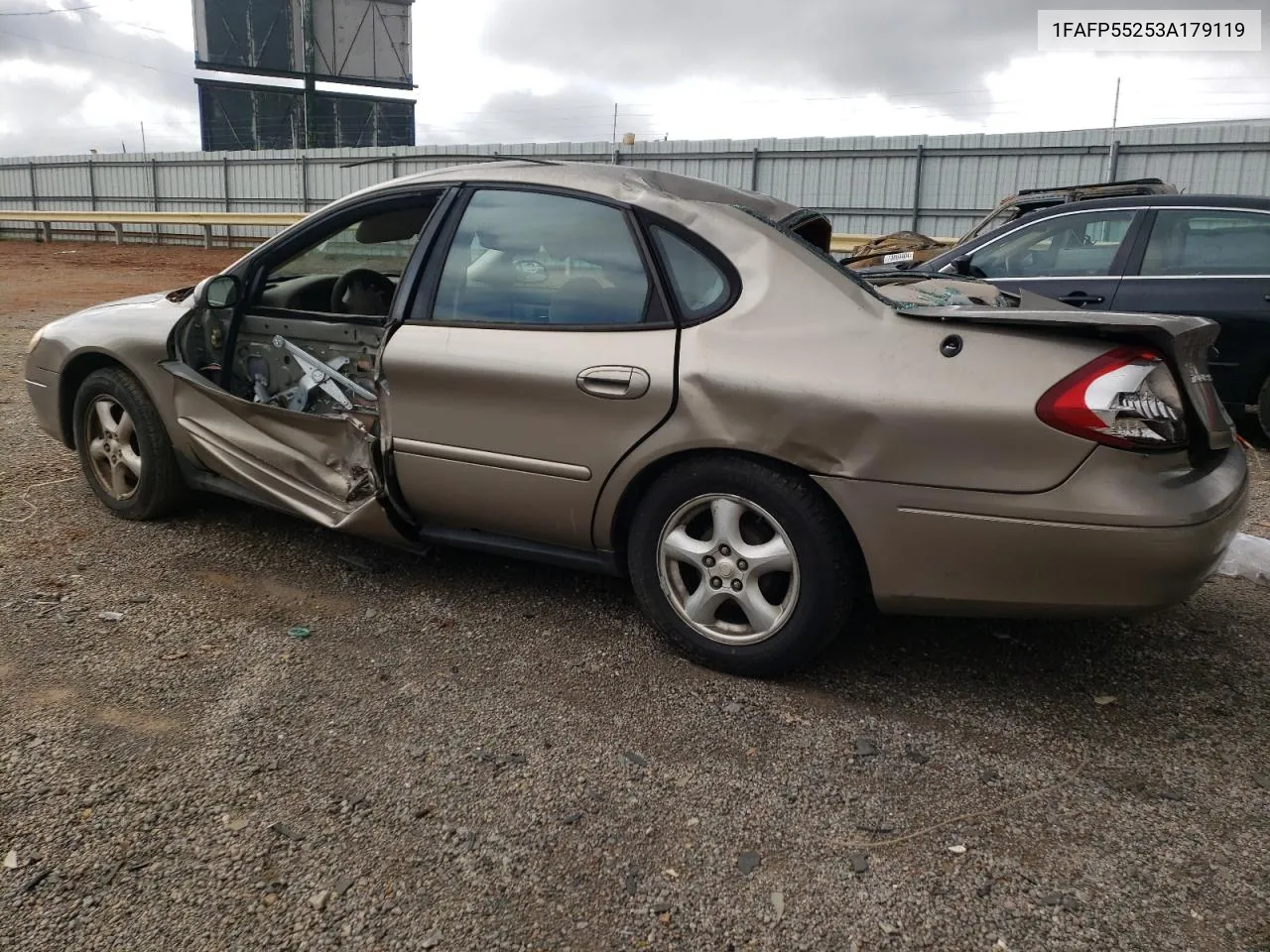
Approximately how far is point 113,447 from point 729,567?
114 inches

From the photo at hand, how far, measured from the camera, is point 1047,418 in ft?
8.42

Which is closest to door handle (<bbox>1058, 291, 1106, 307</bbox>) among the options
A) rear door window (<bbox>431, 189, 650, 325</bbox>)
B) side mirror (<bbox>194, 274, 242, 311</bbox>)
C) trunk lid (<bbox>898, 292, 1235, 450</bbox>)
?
trunk lid (<bbox>898, 292, 1235, 450</bbox>)

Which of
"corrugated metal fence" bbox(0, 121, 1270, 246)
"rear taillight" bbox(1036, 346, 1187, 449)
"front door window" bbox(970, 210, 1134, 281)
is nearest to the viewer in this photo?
"rear taillight" bbox(1036, 346, 1187, 449)

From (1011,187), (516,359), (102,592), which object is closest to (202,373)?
(102,592)

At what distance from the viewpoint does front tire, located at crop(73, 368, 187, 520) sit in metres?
4.16

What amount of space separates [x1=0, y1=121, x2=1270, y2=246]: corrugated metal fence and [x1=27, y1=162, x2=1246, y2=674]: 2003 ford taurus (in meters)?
8.62

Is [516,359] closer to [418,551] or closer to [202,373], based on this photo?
[418,551]

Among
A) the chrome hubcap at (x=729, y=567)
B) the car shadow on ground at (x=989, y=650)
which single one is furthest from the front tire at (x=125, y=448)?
the chrome hubcap at (x=729, y=567)

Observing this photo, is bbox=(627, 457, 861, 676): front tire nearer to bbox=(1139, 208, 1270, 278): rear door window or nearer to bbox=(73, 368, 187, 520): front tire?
bbox=(73, 368, 187, 520): front tire

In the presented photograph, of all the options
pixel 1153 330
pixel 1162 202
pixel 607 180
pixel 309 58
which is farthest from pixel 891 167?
pixel 309 58

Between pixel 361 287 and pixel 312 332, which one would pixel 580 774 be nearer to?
pixel 312 332

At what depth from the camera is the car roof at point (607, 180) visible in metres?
3.28

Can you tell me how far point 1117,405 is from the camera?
2.55 meters

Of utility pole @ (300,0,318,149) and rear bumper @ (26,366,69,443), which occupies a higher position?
utility pole @ (300,0,318,149)
